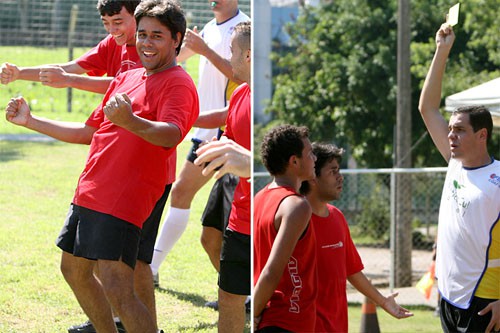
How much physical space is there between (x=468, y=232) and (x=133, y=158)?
145 cm

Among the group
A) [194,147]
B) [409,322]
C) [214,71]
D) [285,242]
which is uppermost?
[214,71]

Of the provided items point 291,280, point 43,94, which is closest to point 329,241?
point 291,280

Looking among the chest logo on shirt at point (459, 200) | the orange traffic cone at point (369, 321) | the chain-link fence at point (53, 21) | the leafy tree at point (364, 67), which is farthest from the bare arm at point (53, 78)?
the leafy tree at point (364, 67)

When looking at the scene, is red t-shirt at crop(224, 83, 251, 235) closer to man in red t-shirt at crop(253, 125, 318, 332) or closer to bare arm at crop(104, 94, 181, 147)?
man in red t-shirt at crop(253, 125, 318, 332)

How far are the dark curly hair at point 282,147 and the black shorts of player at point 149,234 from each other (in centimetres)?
55

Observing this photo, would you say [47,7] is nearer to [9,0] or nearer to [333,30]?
[9,0]

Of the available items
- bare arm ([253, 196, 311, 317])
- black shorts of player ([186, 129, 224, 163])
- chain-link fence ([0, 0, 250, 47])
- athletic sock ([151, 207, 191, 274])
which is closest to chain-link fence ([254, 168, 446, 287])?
chain-link fence ([0, 0, 250, 47])

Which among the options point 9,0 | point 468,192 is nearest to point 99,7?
point 9,0

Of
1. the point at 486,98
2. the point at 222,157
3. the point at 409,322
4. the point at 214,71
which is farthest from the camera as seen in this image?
the point at 409,322

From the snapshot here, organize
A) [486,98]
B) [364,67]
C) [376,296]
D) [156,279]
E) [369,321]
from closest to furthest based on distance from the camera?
1. [376,296]
2. [156,279]
3. [486,98]
4. [369,321]
5. [364,67]

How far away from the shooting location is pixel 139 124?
2.75 m

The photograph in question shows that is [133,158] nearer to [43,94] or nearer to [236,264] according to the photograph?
[236,264]

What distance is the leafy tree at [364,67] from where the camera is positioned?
46.8 feet

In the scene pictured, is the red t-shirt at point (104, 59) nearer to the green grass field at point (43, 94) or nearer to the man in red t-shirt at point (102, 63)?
the man in red t-shirt at point (102, 63)
